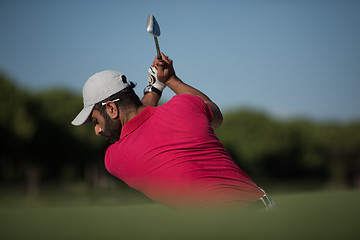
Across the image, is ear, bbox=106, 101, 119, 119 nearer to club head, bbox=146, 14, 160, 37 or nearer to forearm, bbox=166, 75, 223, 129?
forearm, bbox=166, 75, 223, 129

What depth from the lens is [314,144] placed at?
69438 millimetres

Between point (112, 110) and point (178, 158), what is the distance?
828 mm

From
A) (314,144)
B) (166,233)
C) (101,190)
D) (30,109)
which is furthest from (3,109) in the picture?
(314,144)

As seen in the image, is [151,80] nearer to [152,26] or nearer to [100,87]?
[152,26]

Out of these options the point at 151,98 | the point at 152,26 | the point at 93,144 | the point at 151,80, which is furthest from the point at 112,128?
the point at 93,144

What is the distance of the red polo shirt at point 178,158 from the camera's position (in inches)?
122

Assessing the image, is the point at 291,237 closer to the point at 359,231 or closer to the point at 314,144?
the point at 359,231

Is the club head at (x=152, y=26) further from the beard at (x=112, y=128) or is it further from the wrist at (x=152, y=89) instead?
the beard at (x=112, y=128)

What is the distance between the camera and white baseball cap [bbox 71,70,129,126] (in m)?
3.67

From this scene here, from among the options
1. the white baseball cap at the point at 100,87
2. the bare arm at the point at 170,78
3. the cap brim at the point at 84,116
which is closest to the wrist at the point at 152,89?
the bare arm at the point at 170,78

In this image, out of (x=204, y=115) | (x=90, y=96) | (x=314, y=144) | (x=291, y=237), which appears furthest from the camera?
(x=314, y=144)

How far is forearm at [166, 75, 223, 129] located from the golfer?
0.03 metres

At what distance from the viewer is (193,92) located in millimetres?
3977

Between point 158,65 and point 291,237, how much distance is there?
291 cm
